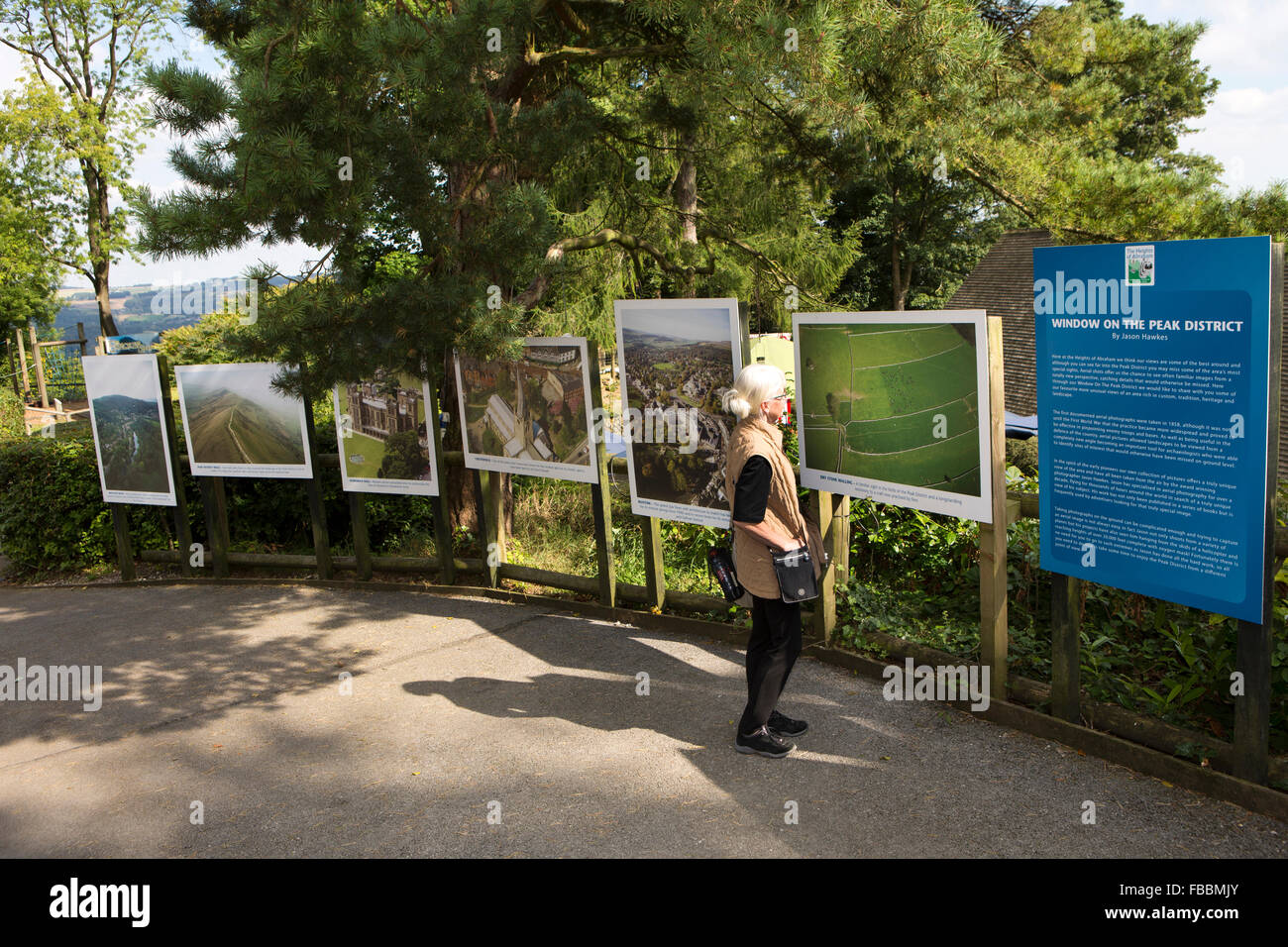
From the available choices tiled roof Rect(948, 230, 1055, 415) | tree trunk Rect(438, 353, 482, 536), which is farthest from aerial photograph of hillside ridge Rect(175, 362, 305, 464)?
tiled roof Rect(948, 230, 1055, 415)

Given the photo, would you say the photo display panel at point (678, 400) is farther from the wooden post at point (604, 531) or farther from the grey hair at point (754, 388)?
the grey hair at point (754, 388)

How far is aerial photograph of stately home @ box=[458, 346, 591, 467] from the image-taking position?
7398 mm

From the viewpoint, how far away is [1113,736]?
4707mm

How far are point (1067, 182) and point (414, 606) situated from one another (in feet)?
21.3

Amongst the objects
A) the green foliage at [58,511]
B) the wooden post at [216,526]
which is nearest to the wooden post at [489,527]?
the wooden post at [216,526]

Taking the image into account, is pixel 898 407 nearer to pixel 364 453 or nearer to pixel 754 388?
pixel 754 388

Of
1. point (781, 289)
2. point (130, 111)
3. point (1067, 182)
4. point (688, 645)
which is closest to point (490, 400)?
point (688, 645)

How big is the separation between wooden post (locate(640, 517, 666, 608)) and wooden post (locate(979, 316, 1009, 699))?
8.24 feet

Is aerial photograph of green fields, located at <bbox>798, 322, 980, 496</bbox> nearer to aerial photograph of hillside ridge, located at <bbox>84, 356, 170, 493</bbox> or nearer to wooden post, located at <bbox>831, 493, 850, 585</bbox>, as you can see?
wooden post, located at <bbox>831, 493, 850, 585</bbox>

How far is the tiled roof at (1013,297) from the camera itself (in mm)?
29359

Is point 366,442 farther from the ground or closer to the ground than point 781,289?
closer to the ground

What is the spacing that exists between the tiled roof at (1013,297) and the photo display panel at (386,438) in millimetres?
22729

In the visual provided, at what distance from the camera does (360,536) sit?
8906mm

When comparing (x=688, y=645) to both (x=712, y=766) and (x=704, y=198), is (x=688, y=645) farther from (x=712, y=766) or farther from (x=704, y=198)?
(x=704, y=198)
